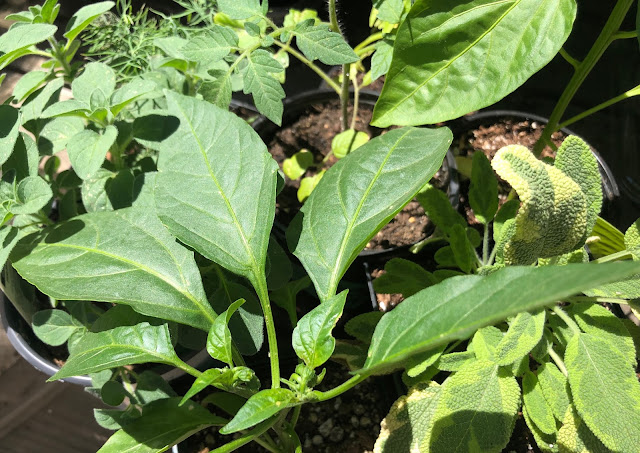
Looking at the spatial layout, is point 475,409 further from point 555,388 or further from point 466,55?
point 466,55

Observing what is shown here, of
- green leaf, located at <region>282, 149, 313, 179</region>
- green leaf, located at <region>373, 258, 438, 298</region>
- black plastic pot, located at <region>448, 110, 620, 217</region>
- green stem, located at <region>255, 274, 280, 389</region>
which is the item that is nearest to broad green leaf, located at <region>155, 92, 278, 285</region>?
green stem, located at <region>255, 274, 280, 389</region>

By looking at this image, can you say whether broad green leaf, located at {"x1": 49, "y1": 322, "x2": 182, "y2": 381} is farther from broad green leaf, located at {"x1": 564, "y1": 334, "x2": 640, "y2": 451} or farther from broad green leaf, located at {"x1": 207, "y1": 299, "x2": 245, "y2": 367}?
broad green leaf, located at {"x1": 564, "y1": 334, "x2": 640, "y2": 451}

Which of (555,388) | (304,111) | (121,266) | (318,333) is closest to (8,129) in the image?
(121,266)

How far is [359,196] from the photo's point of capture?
61 cm

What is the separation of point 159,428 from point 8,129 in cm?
38

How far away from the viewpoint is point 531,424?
2.35 ft

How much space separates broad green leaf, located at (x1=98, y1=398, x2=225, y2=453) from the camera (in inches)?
23.0

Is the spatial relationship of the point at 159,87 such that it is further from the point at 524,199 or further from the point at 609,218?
the point at 609,218

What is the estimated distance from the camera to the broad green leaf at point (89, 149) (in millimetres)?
595

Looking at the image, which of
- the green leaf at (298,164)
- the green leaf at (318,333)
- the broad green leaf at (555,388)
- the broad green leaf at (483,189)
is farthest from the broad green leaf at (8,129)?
the broad green leaf at (555,388)

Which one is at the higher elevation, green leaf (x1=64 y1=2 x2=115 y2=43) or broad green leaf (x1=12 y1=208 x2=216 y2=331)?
green leaf (x1=64 y1=2 x2=115 y2=43)

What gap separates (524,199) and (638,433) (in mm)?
313

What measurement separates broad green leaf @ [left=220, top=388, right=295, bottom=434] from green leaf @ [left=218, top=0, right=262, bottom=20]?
471mm

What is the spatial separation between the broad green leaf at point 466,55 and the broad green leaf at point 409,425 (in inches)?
14.4
